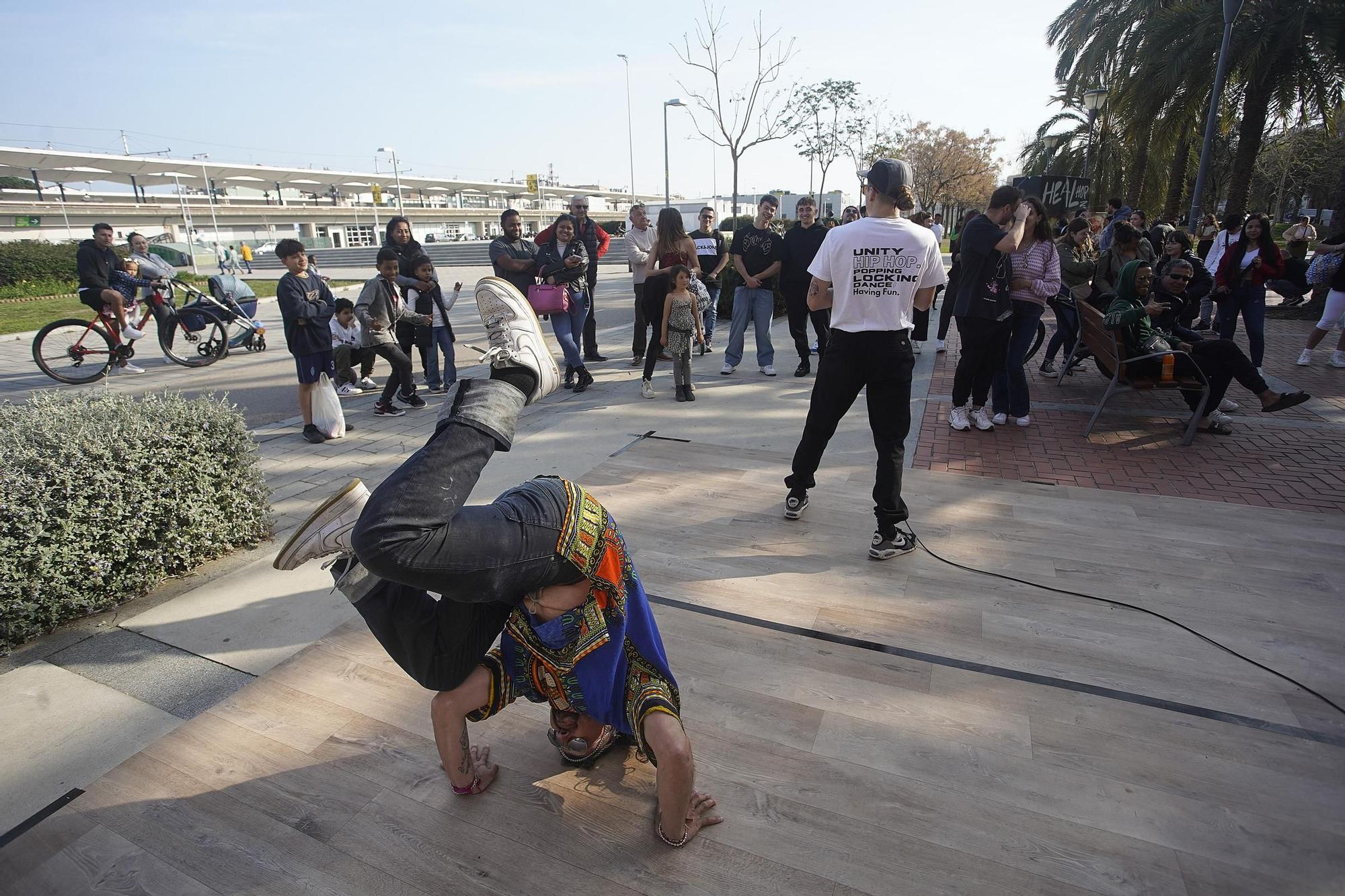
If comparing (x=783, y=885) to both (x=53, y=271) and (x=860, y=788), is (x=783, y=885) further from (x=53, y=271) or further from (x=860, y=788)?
(x=53, y=271)

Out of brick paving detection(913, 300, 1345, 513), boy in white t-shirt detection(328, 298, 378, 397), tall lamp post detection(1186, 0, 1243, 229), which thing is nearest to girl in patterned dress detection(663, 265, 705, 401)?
brick paving detection(913, 300, 1345, 513)

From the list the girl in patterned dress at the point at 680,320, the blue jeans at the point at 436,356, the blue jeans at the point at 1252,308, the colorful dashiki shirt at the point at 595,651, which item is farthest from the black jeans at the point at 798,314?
the colorful dashiki shirt at the point at 595,651

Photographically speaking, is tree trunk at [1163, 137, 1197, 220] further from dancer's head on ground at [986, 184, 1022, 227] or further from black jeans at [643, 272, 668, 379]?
black jeans at [643, 272, 668, 379]

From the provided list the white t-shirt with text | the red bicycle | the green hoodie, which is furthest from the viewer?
the red bicycle

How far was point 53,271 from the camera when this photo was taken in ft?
57.8

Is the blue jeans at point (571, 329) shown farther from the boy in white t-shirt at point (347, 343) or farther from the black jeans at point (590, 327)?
the boy in white t-shirt at point (347, 343)

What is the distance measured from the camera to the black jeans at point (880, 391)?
3.21 meters

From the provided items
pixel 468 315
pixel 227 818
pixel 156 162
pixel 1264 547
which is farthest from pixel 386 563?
pixel 156 162

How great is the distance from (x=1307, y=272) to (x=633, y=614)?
461 inches

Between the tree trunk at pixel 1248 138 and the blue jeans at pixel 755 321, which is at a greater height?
the tree trunk at pixel 1248 138

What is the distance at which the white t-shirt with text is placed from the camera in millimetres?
3154

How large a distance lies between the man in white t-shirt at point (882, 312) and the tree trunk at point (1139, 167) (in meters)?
17.1

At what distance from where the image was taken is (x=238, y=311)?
9.27 m

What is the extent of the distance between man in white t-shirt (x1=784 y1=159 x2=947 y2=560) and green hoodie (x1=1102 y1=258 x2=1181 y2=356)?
2.68 m
